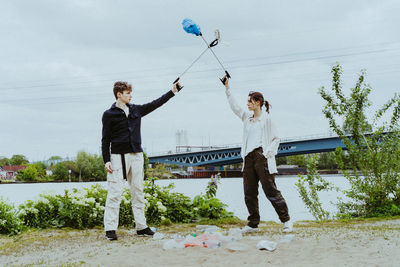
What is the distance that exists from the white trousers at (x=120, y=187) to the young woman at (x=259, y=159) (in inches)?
63.4

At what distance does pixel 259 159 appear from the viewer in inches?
227

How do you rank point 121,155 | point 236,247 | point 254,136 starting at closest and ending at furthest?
point 236,247, point 121,155, point 254,136

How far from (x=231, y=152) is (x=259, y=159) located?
1179 inches

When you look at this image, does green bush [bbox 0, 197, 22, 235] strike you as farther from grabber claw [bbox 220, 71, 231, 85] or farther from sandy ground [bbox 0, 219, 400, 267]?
grabber claw [bbox 220, 71, 231, 85]

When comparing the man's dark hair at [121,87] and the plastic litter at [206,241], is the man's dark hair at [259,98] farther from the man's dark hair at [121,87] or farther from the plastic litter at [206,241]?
the plastic litter at [206,241]

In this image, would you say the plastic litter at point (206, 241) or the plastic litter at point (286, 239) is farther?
the plastic litter at point (286, 239)

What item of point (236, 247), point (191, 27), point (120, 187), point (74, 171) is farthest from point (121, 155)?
point (74, 171)

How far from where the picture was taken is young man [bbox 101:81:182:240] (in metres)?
5.47

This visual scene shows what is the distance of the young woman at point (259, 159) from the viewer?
18.8ft

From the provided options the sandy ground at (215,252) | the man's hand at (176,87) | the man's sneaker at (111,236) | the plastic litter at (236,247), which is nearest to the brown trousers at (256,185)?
the sandy ground at (215,252)

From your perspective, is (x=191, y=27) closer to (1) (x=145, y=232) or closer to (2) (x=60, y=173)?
(1) (x=145, y=232)

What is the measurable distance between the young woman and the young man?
1.59 meters

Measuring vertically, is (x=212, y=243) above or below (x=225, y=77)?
below

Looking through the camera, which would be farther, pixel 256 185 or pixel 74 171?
pixel 74 171
